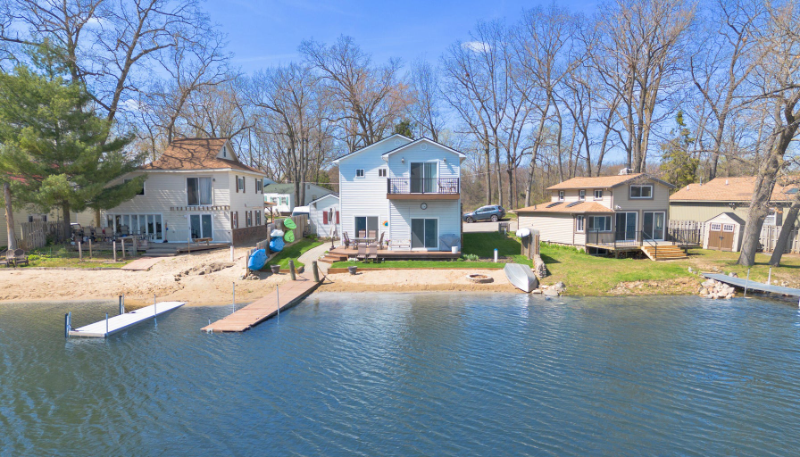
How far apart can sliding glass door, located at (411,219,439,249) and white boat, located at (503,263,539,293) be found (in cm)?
484

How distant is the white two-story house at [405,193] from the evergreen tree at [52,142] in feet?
48.7

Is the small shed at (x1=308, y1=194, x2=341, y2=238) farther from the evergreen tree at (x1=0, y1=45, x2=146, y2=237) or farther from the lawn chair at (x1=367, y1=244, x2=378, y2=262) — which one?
the evergreen tree at (x1=0, y1=45, x2=146, y2=237)

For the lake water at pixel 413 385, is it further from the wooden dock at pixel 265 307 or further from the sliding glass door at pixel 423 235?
the sliding glass door at pixel 423 235

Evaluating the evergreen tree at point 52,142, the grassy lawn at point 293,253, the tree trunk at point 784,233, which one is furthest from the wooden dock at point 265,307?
the tree trunk at point 784,233

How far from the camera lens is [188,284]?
22.2 meters

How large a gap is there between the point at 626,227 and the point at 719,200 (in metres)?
8.38

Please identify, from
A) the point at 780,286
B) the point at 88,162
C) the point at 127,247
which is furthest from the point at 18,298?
the point at 780,286

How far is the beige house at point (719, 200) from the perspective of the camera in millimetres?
28484

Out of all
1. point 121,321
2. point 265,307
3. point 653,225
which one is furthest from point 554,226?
point 121,321

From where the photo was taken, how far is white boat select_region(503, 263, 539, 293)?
21.6m

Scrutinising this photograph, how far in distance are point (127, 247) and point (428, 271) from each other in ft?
62.5

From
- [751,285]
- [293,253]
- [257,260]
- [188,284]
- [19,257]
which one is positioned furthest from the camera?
[293,253]

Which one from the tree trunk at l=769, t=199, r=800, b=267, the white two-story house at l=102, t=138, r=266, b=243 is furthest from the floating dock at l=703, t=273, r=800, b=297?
the white two-story house at l=102, t=138, r=266, b=243

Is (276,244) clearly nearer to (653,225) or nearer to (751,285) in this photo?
(653,225)
